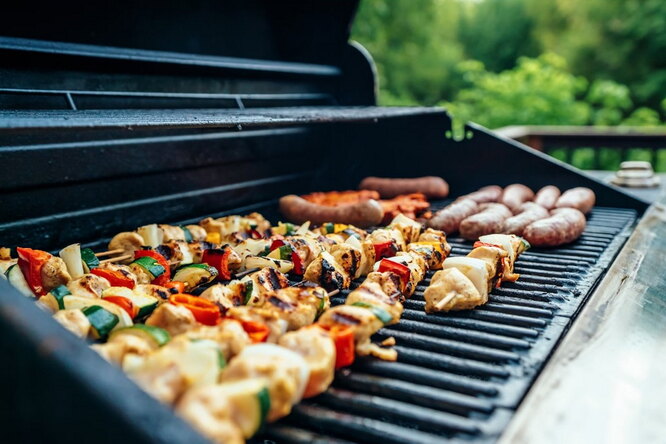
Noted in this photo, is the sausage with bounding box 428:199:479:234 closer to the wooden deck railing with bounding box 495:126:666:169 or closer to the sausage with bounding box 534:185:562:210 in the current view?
the sausage with bounding box 534:185:562:210

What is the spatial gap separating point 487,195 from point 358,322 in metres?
3.13

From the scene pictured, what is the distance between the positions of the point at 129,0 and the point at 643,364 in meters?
3.80

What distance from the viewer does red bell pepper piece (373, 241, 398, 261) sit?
3.43m

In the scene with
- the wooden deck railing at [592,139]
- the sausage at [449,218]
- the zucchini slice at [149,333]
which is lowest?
the zucchini slice at [149,333]

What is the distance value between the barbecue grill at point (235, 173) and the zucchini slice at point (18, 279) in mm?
600

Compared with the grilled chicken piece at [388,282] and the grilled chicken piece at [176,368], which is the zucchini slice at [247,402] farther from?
the grilled chicken piece at [388,282]

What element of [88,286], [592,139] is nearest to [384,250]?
[88,286]

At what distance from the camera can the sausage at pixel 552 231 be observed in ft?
12.5

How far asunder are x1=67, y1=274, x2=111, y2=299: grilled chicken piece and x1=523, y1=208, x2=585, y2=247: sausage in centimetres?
274

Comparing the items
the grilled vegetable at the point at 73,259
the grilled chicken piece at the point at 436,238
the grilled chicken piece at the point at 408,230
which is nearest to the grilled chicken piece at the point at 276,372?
the grilled vegetable at the point at 73,259

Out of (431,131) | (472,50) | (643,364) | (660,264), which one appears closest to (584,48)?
(472,50)

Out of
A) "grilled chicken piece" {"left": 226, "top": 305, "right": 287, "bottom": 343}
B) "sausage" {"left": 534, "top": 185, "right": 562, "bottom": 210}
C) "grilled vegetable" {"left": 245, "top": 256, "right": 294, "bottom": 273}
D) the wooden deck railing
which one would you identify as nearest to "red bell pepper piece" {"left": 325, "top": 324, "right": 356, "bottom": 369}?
"grilled chicken piece" {"left": 226, "top": 305, "right": 287, "bottom": 343}

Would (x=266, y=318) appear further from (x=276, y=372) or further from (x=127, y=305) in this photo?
(x=127, y=305)

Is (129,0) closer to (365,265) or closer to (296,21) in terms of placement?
(296,21)
